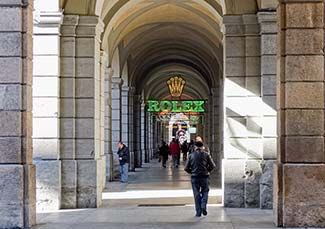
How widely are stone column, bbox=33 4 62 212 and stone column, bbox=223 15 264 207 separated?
4.24 m

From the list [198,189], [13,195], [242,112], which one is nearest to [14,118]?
[13,195]

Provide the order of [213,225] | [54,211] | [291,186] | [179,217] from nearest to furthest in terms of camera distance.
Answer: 1. [291,186]
2. [213,225]
3. [179,217]
4. [54,211]

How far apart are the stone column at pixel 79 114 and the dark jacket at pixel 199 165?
3340 millimetres

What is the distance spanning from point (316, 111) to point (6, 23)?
589cm

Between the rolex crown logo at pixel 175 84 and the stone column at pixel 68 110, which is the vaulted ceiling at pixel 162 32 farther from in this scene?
the rolex crown logo at pixel 175 84

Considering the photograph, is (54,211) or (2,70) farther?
(54,211)

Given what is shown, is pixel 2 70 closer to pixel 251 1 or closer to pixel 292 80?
pixel 292 80

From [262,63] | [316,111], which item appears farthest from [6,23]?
[262,63]

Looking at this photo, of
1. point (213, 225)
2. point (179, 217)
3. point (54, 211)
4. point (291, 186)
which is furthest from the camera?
point (54, 211)

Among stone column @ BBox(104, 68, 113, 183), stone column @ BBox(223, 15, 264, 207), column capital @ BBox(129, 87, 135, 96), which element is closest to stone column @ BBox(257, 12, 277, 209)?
stone column @ BBox(223, 15, 264, 207)

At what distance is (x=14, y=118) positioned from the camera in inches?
506

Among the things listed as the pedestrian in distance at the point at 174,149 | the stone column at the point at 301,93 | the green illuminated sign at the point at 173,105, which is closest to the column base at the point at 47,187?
the stone column at the point at 301,93

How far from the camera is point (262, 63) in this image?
57.4 ft

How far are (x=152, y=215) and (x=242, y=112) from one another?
385cm
